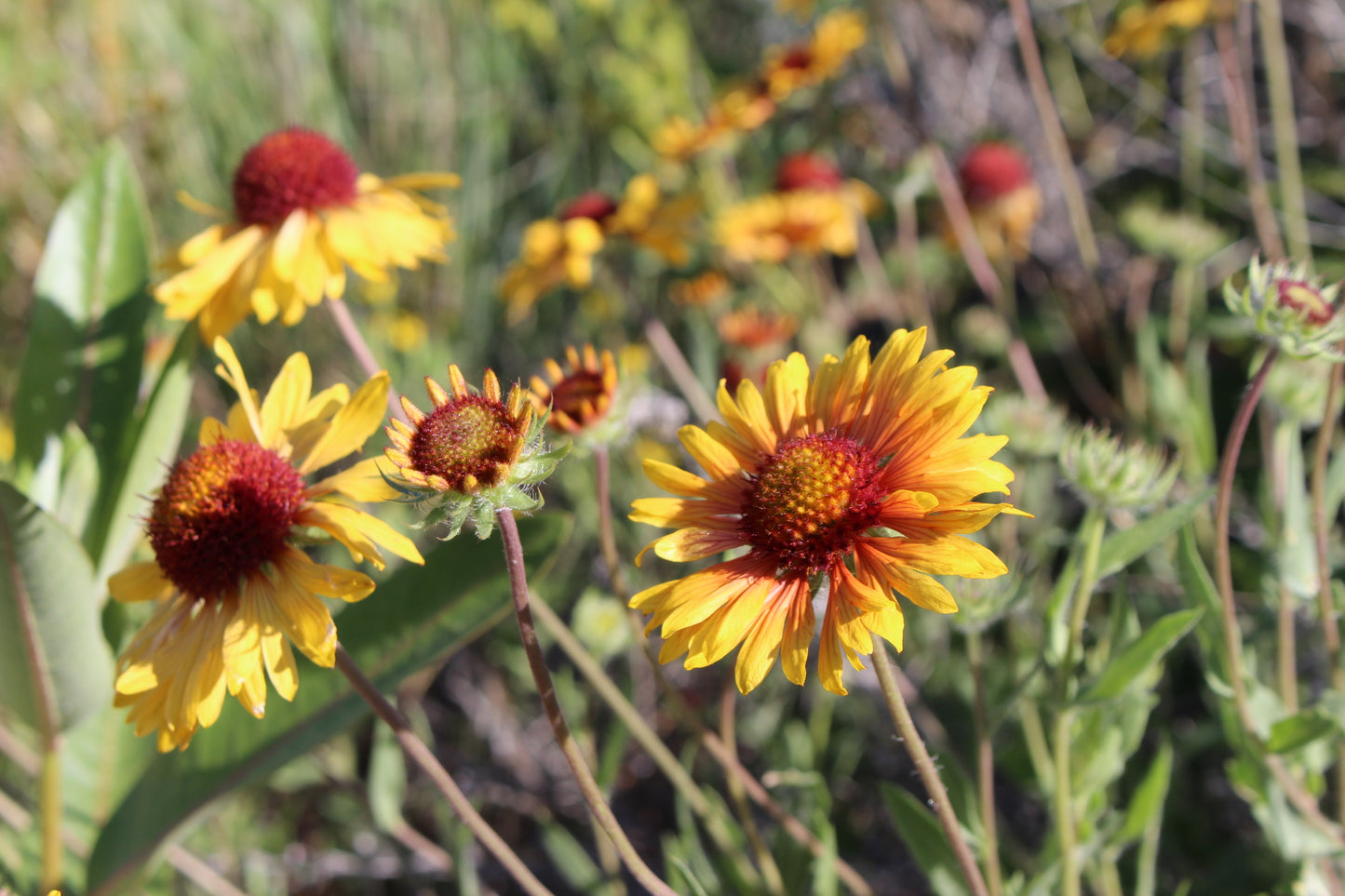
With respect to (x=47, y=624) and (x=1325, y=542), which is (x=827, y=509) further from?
(x=47, y=624)

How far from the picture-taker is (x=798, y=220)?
2264mm

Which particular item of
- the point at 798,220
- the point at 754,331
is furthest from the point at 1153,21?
the point at 754,331

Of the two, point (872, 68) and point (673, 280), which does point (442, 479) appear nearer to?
point (673, 280)

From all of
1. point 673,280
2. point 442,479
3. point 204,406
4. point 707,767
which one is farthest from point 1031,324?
point 204,406

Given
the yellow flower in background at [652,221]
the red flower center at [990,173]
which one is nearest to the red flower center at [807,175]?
the red flower center at [990,173]

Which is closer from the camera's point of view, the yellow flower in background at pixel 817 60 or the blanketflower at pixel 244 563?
the blanketflower at pixel 244 563

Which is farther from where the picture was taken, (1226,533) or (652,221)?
(652,221)

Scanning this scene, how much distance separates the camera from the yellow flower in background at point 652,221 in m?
1.92

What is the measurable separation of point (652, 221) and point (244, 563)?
1.33 m

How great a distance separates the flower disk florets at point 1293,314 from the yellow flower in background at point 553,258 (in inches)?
47.5

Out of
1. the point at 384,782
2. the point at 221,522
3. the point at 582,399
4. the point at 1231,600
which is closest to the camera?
the point at 221,522

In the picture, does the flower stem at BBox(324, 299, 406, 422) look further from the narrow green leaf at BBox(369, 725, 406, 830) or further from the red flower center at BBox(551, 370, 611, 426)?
the narrow green leaf at BBox(369, 725, 406, 830)

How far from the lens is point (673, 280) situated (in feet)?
9.00

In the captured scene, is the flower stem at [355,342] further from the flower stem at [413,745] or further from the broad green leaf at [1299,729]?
the broad green leaf at [1299,729]
